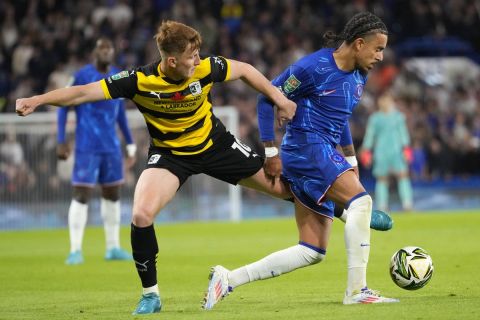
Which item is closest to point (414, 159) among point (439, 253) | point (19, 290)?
point (439, 253)

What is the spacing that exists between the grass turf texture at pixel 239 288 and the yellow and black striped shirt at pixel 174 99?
1255 mm

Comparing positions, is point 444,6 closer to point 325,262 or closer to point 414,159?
point 414,159

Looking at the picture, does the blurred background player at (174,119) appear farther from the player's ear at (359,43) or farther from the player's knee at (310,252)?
the player's ear at (359,43)

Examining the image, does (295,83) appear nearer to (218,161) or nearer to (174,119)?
(218,161)

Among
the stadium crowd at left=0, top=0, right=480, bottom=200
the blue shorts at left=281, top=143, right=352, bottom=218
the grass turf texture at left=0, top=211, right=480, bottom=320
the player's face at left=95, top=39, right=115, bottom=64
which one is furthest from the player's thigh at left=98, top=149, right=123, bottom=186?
the stadium crowd at left=0, top=0, right=480, bottom=200

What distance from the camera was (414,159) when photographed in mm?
23062

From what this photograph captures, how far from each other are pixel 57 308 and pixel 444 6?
22.0m

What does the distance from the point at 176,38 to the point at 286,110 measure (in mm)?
919

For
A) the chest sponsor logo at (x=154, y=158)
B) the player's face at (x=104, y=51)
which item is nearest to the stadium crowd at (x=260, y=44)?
the player's face at (x=104, y=51)

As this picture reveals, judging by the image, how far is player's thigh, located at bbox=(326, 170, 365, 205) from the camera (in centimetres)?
731

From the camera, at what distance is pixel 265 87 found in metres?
7.32

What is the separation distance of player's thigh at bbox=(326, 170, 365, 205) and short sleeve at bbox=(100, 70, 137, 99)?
1584 mm

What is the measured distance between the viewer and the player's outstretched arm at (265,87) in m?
7.26

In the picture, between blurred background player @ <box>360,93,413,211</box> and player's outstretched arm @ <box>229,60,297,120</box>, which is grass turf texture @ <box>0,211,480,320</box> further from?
blurred background player @ <box>360,93,413,211</box>
